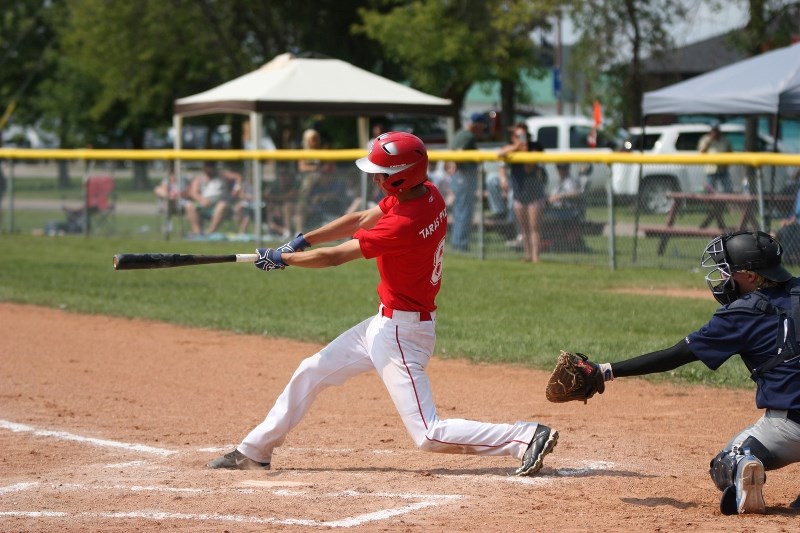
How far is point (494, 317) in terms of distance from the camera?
11.7m

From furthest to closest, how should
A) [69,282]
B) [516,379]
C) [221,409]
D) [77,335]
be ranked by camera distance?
[69,282] → [77,335] → [516,379] → [221,409]

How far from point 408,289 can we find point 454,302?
6.97m

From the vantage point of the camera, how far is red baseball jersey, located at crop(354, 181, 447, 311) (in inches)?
219

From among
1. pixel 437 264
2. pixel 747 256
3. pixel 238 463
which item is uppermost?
pixel 747 256

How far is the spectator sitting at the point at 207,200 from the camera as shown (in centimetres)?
1896

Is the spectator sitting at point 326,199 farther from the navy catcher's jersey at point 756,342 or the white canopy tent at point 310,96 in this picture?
the navy catcher's jersey at point 756,342

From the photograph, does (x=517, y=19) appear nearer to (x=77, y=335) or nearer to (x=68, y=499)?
(x=77, y=335)

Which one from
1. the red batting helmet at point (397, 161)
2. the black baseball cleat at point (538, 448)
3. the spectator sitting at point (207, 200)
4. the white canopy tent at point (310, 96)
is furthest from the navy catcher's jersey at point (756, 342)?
the white canopy tent at point (310, 96)

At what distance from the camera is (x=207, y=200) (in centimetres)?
1916

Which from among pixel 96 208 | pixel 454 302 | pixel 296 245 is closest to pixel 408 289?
pixel 296 245

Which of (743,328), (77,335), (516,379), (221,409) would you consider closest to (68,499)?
(221,409)

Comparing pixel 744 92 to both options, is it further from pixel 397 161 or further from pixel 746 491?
pixel 746 491

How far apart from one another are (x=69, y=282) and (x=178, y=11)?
20880 millimetres

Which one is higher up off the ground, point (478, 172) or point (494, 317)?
point (478, 172)
